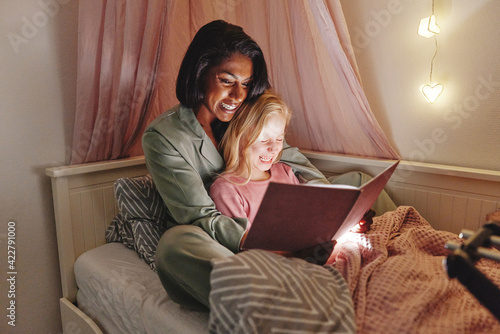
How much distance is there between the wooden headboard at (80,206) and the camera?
147cm

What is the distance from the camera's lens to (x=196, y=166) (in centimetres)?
138

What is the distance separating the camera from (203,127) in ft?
4.87

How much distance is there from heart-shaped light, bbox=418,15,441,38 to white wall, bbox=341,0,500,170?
0.12ft

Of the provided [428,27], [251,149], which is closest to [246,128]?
[251,149]

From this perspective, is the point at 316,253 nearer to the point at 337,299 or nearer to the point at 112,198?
the point at 337,299

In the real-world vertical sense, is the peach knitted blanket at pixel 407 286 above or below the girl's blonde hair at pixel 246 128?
below

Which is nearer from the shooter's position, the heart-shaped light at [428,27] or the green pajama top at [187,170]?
the green pajama top at [187,170]

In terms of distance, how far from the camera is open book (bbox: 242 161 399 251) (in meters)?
0.83

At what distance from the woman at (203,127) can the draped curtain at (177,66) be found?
292mm

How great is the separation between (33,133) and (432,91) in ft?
5.32

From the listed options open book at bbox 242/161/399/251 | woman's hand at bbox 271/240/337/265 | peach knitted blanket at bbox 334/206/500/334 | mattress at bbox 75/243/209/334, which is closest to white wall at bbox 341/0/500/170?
peach knitted blanket at bbox 334/206/500/334

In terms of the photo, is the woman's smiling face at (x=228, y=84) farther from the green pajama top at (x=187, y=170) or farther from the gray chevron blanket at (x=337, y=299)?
the gray chevron blanket at (x=337, y=299)

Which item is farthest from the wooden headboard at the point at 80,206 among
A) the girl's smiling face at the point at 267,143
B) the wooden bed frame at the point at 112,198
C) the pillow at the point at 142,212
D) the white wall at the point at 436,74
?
the white wall at the point at 436,74

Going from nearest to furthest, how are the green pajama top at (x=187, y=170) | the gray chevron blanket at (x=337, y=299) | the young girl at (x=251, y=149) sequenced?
the gray chevron blanket at (x=337, y=299) < the green pajama top at (x=187, y=170) < the young girl at (x=251, y=149)
